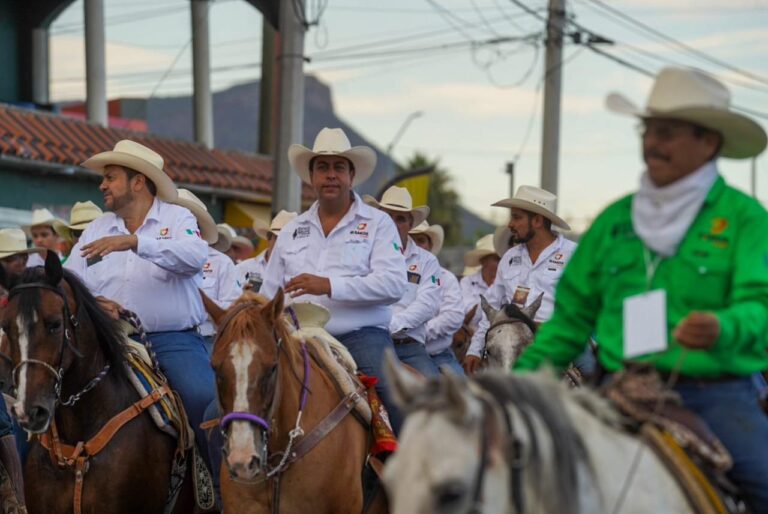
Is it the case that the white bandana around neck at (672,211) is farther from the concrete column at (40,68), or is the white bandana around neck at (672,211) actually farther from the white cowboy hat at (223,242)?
the concrete column at (40,68)

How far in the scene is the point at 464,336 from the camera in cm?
1566

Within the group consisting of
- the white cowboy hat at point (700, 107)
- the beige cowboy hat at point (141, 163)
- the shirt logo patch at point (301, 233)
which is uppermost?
the white cowboy hat at point (700, 107)

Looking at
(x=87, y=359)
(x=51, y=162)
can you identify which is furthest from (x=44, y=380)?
(x=51, y=162)

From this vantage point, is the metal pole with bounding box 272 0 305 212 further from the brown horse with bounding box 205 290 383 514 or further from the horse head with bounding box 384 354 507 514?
the horse head with bounding box 384 354 507 514

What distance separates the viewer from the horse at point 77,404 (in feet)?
25.9

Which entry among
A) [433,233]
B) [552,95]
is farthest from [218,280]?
[552,95]

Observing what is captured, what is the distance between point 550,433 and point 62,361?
469 cm

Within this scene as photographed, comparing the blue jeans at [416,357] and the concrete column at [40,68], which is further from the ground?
the concrete column at [40,68]

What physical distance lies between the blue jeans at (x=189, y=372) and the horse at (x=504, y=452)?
481 centimetres

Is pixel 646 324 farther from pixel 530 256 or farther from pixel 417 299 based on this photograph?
pixel 417 299

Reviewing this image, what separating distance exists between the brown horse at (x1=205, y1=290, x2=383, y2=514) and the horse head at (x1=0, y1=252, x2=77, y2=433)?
1.12 meters

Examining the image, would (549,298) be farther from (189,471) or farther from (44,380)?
(44,380)

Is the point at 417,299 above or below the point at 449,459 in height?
below

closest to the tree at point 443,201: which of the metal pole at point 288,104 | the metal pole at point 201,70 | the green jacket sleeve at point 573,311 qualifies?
the metal pole at point 201,70
